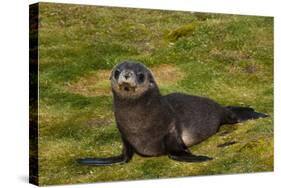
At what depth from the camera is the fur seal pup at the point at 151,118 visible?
1245 cm

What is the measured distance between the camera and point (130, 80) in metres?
12.3

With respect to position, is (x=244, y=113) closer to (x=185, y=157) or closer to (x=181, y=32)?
(x=185, y=157)

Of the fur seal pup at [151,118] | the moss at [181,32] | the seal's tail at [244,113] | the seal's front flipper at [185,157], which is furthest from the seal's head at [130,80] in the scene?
the seal's tail at [244,113]

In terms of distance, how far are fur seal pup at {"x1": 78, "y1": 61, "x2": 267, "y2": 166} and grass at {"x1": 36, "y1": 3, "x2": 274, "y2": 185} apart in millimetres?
153

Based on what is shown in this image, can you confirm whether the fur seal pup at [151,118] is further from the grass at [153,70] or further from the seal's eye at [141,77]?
the grass at [153,70]

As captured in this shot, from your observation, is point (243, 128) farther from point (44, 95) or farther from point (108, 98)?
point (44, 95)

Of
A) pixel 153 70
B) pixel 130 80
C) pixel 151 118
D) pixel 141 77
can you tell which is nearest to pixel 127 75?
pixel 130 80

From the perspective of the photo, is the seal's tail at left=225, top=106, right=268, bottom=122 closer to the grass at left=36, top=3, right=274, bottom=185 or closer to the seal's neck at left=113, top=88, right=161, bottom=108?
the grass at left=36, top=3, right=274, bottom=185

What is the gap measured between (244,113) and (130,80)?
3028 millimetres

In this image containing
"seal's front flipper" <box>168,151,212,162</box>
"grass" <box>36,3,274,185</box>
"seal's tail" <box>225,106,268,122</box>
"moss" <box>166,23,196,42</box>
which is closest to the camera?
"grass" <box>36,3,274,185</box>

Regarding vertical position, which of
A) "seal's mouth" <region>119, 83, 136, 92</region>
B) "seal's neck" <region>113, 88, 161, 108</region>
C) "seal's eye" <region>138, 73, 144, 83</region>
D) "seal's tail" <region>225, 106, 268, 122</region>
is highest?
"seal's eye" <region>138, 73, 144, 83</region>

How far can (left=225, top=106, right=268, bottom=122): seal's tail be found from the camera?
14086 mm

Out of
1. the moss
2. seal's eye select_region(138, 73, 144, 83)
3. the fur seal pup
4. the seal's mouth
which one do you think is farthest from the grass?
seal's eye select_region(138, 73, 144, 83)

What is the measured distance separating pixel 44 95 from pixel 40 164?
3.90 feet
